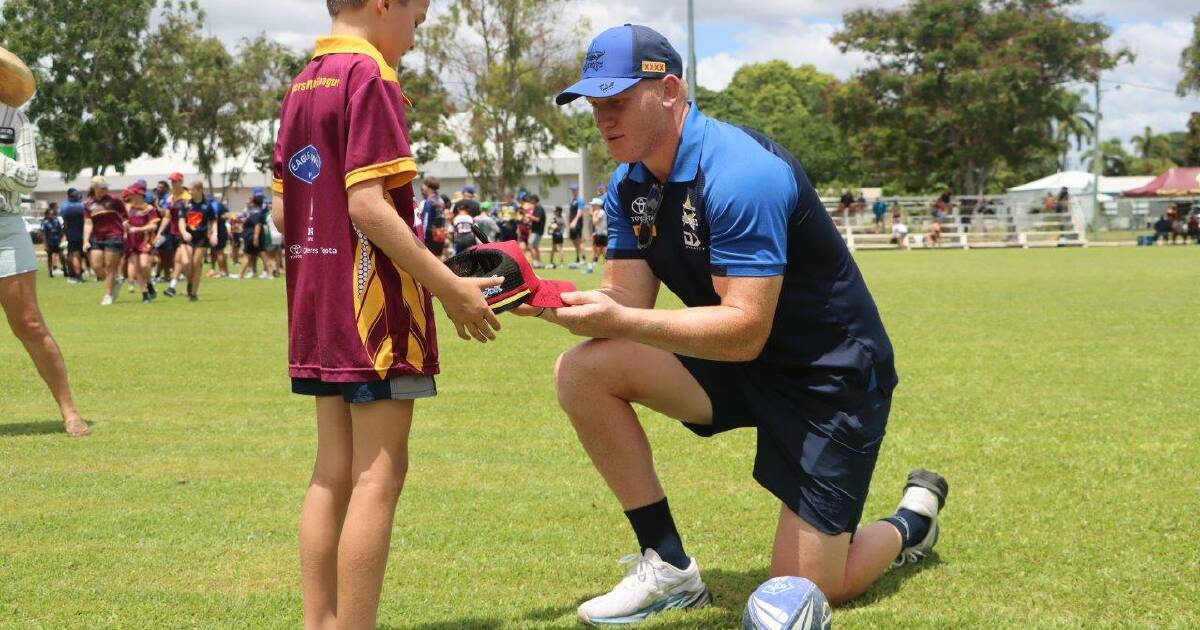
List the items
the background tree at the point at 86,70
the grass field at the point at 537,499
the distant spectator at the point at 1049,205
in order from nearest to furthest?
the grass field at the point at 537,499, the distant spectator at the point at 1049,205, the background tree at the point at 86,70

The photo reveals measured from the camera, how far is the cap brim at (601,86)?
12.0 feet

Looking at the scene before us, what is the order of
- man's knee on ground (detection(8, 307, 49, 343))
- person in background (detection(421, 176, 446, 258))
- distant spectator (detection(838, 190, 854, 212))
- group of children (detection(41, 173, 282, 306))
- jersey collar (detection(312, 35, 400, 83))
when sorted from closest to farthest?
jersey collar (detection(312, 35, 400, 83))
man's knee on ground (detection(8, 307, 49, 343))
group of children (detection(41, 173, 282, 306))
person in background (detection(421, 176, 446, 258))
distant spectator (detection(838, 190, 854, 212))

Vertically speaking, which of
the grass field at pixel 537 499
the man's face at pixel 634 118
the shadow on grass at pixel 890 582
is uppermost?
the man's face at pixel 634 118

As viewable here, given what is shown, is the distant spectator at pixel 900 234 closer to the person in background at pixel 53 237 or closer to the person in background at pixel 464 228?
the person in background at pixel 464 228

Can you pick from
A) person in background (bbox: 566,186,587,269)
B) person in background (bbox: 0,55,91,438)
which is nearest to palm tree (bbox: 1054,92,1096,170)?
person in background (bbox: 566,186,587,269)

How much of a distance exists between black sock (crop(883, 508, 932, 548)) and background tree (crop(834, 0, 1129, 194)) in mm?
57759

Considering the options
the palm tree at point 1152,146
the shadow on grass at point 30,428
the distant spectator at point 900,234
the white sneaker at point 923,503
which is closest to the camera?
the white sneaker at point 923,503

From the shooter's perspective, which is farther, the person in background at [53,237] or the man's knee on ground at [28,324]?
the person in background at [53,237]

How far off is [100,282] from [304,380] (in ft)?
80.9

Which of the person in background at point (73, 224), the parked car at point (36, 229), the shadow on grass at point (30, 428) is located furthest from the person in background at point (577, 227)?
the shadow on grass at point (30, 428)

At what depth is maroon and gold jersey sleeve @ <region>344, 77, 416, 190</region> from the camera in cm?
322

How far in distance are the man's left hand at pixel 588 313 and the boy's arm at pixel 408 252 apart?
0.26 metres

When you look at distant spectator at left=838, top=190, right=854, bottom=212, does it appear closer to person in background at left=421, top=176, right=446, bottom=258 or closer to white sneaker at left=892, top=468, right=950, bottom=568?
person in background at left=421, top=176, right=446, bottom=258

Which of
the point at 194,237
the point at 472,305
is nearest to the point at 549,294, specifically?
the point at 472,305
